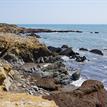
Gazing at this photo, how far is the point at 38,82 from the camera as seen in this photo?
2467 cm

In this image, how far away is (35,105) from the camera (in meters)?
14.5

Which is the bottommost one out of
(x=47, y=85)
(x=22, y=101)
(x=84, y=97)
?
(x=47, y=85)

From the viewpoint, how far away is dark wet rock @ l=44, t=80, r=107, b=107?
1588 cm

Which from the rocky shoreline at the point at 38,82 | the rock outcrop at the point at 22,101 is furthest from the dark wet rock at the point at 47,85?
the rock outcrop at the point at 22,101

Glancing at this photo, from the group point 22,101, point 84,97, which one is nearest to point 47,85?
point 84,97

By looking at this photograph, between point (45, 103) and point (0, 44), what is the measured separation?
27.1 meters

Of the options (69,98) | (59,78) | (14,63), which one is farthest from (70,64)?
(69,98)

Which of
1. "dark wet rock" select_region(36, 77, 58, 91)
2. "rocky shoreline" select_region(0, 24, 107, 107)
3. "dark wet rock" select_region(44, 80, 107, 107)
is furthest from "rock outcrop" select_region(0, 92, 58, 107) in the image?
"dark wet rock" select_region(36, 77, 58, 91)

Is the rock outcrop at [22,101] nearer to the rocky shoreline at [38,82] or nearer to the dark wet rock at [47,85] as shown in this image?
the rocky shoreline at [38,82]

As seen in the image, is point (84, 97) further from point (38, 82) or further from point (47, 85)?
point (38, 82)

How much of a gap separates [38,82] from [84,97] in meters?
8.14

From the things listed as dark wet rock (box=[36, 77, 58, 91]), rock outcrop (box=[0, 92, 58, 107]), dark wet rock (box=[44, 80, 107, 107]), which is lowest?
dark wet rock (box=[36, 77, 58, 91])

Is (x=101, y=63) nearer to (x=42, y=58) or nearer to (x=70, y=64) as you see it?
(x=70, y=64)

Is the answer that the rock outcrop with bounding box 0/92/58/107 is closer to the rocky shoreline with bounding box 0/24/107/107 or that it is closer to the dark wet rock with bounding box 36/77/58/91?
the rocky shoreline with bounding box 0/24/107/107
